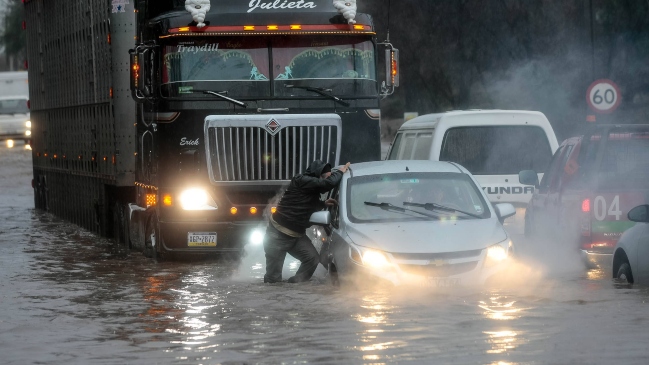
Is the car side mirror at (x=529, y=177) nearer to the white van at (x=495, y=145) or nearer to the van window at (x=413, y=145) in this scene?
the white van at (x=495, y=145)

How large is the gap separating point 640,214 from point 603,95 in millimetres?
12755

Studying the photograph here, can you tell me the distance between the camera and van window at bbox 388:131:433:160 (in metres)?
17.0

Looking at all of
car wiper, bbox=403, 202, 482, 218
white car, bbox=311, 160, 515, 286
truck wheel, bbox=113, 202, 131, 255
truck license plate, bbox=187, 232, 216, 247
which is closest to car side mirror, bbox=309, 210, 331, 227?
white car, bbox=311, 160, 515, 286

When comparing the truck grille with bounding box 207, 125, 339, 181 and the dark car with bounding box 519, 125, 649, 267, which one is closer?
the dark car with bounding box 519, 125, 649, 267

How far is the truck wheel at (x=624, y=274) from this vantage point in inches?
492

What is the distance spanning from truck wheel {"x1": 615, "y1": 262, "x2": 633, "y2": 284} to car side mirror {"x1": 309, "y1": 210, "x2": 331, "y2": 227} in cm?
267

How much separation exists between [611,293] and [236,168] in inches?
218

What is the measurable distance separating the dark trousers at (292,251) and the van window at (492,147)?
2.74 m

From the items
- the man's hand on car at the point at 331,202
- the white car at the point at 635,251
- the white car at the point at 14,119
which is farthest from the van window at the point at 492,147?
the white car at the point at 14,119

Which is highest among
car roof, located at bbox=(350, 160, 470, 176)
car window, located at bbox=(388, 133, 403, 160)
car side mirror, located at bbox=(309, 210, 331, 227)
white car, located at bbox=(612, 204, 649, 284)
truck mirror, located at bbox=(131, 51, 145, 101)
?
truck mirror, located at bbox=(131, 51, 145, 101)

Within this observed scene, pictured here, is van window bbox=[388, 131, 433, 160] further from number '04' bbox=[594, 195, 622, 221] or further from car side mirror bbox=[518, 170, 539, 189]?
number '04' bbox=[594, 195, 622, 221]

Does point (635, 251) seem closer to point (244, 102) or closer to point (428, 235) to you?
point (428, 235)

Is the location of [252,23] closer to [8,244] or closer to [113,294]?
[113,294]

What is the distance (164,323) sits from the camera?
1187 centimetres
